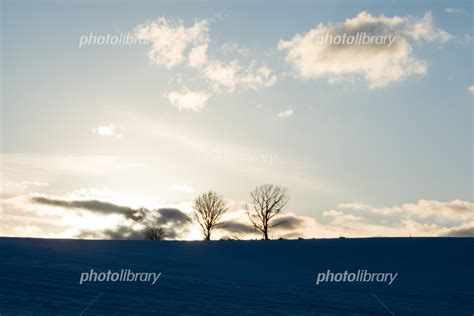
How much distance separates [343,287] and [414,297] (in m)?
2.78

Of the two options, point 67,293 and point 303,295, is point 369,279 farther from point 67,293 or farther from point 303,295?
point 67,293

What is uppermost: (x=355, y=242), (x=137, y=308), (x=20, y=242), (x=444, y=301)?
(x=355, y=242)

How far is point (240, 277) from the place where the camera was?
2275cm

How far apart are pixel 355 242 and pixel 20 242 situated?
21.1 metres

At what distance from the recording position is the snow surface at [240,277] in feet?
50.0

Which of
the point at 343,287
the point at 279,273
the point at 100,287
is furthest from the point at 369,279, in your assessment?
the point at 100,287

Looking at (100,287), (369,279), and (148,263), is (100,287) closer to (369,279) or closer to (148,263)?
(148,263)

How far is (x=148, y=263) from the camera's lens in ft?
81.6

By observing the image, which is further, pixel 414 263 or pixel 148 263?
pixel 414 263

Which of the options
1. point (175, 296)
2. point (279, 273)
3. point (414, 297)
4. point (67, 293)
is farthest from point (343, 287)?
point (67, 293)

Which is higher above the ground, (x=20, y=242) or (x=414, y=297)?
(x=20, y=242)

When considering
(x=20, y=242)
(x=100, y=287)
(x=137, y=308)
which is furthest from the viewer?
(x=20, y=242)

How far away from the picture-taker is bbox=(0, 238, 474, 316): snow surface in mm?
15234

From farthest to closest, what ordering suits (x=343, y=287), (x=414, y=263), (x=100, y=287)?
1. (x=414, y=263)
2. (x=343, y=287)
3. (x=100, y=287)
